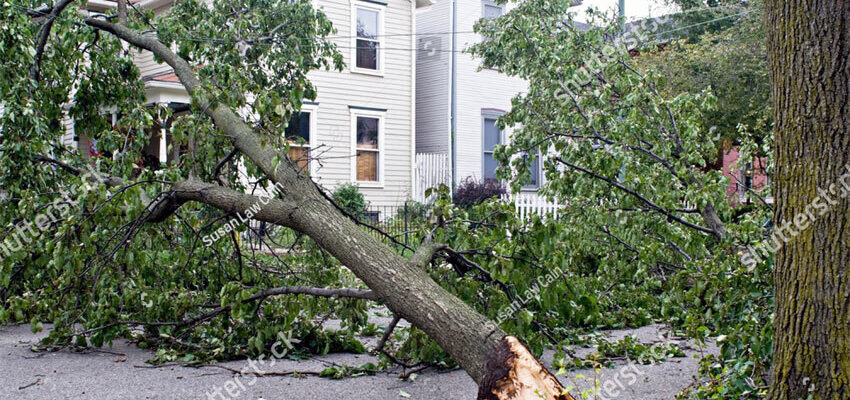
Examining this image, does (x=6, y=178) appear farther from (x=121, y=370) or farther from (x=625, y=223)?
(x=625, y=223)

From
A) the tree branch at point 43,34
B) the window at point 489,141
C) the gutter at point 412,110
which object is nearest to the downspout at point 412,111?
Answer: the gutter at point 412,110

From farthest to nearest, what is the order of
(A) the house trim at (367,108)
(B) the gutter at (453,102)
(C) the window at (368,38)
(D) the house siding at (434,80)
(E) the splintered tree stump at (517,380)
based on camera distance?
1. (D) the house siding at (434,80)
2. (B) the gutter at (453,102)
3. (C) the window at (368,38)
4. (A) the house trim at (367,108)
5. (E) the splintered tree stump at (517,380)

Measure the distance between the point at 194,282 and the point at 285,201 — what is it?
70.9 inches

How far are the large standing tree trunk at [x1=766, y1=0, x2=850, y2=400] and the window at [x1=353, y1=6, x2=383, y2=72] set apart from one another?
15.3 m

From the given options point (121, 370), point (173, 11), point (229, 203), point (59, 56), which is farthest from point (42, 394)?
point (173, 11)

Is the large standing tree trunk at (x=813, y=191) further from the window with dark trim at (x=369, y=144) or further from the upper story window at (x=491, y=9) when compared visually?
the upper story window at (x=491, y=9)

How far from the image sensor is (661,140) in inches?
263

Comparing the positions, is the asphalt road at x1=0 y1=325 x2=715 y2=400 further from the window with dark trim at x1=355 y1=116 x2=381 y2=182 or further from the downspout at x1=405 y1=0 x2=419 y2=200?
the downspout at x1=405 y1=0 x2=419 y2=200

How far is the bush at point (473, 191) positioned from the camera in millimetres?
18141

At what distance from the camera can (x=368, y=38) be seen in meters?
18.0

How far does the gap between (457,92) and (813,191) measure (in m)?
17.1

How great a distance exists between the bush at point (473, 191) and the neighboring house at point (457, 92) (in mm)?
687

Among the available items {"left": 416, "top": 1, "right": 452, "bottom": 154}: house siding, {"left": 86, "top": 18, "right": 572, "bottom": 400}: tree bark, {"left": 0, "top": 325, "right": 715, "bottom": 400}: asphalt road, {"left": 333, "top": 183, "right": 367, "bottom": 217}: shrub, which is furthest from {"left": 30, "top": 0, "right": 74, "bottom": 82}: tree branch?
{"left": 416, "top": 1, "right": 452, "bottom": 154}: house siding

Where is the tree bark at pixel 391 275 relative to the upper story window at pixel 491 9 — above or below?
below
